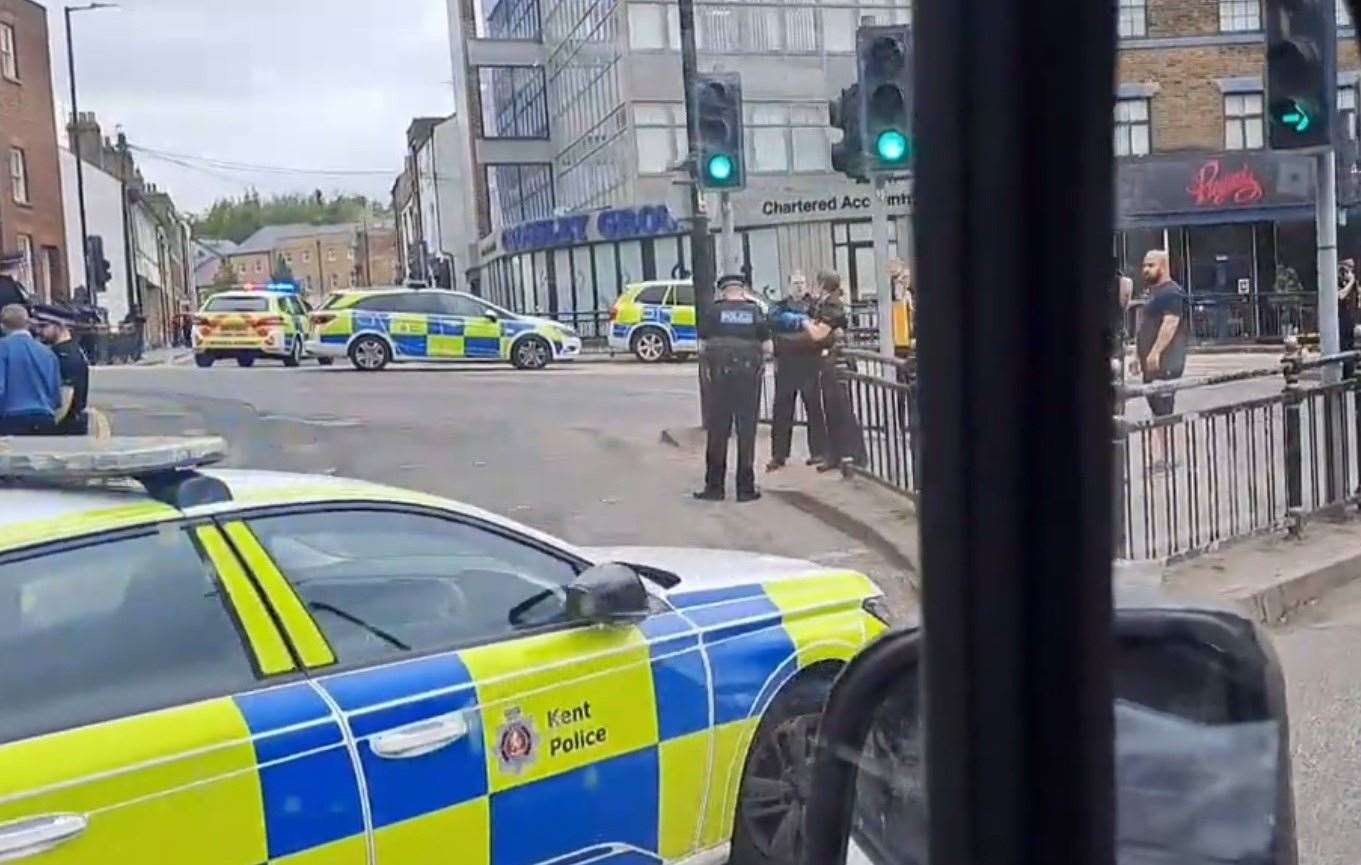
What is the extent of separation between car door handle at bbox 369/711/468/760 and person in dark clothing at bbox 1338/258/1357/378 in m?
5.92

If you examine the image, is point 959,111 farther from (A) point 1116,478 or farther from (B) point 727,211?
(B) point 727,211

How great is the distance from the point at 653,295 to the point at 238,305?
465 centimetres

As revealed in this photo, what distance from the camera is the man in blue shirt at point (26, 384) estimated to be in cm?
728

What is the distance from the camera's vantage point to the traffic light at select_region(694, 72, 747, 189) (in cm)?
972

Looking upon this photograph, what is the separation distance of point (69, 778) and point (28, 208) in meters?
12.3

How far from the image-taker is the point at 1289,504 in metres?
7.01

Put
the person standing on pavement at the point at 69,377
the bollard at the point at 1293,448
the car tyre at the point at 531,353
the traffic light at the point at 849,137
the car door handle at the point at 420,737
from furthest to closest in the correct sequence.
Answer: the car tyre at the point at 531,353 → the traffic light at the point at 849,137 → the person standing on pavement at the point at 69,377 → the bollard at the point at 1293,448 → the car door handle at the point at 420,737

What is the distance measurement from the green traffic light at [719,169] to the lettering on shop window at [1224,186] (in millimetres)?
2845

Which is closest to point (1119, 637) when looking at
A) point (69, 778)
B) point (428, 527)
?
point (69, 778)

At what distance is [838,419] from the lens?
9195 millimetres

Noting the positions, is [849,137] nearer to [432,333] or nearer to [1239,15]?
[1239,15]

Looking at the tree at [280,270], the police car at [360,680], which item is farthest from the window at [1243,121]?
the police car at [360,680]

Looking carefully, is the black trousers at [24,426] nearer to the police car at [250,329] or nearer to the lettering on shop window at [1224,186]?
the police car at [250,329]

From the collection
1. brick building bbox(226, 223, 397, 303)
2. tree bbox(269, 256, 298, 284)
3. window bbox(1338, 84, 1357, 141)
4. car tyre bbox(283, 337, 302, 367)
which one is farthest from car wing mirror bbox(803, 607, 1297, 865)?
car tyre bbox(283, 337, 302, 367)
